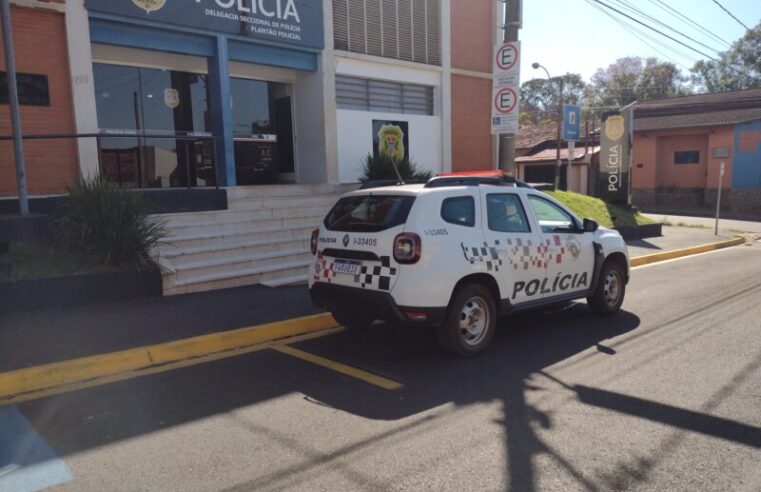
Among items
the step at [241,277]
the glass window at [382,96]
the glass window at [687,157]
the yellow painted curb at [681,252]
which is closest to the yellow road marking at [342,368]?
the step at [241,277]

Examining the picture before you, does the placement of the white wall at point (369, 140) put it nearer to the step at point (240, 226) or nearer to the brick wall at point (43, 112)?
the step at point (240, 226)

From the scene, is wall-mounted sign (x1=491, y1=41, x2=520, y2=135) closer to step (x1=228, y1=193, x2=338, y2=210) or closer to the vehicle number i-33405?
step (x1=228, y1=193, x2=338, y2=210)

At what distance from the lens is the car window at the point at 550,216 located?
6.79 m

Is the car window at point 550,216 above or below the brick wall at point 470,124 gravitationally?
below

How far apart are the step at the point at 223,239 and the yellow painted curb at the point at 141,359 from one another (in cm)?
301

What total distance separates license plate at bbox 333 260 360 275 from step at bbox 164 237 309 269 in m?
3.55

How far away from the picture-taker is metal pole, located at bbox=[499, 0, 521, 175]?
994cm

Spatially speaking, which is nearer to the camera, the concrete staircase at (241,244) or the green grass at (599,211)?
the concrete staircase at (241,244)

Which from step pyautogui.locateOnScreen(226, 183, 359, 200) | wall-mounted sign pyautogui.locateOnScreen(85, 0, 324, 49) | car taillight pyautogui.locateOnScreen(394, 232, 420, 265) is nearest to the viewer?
car taillight pyautogui.locateOnScreen(394, 232, 420, 265)

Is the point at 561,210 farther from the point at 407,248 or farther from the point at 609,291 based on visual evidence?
the point at 407,248

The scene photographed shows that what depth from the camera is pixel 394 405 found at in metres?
4.72

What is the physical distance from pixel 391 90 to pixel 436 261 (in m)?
11.4

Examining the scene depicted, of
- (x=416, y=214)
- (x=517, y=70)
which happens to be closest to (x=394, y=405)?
(x=416, y=214)

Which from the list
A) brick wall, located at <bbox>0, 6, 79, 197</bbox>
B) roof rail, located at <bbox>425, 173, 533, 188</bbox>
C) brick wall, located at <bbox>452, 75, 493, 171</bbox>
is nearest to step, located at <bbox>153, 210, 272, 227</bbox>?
brick wall, located at <bbox>0, 6, 79, 197</bbox>
